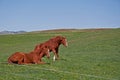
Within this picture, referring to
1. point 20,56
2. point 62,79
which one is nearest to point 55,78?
point 62,79

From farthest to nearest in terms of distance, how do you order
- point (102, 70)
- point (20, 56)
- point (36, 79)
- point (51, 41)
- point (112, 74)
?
point (51, 41) → point (20, 56) → point (102, 70) → point (112, 74) → point (36, 79)

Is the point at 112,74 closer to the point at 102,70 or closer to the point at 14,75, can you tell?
the point at 102,70

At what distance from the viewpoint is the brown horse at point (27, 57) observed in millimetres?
17953

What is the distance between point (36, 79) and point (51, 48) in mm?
7871

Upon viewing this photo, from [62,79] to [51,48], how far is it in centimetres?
767

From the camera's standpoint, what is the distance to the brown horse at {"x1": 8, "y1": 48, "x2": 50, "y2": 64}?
18.0 metres

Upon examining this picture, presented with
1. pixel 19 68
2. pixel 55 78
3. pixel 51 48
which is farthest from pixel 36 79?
pixel 51 48

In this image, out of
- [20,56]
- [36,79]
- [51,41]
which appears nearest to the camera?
[36,79]

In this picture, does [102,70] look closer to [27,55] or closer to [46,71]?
[46,71]

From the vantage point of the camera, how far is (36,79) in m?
12.6

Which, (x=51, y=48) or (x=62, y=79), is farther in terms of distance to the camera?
(x=51, y=48)

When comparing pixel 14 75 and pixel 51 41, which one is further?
pixel 51 41

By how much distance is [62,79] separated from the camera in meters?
12.9

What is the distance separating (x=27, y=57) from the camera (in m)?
18.2
